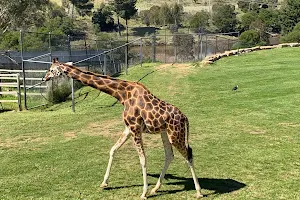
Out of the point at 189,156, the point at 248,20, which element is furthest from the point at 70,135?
the point at 248,20

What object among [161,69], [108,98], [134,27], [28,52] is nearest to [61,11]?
[134,27]

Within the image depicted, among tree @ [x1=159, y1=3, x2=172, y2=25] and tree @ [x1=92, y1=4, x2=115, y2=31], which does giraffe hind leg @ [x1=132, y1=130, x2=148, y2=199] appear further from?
tree @ [x1=159, y1=3, x2=172, y2=25]

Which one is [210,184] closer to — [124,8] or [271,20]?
[271,20]

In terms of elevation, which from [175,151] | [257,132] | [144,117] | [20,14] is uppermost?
[20,14]

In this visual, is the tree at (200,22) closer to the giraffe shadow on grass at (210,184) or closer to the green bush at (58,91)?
the green bush at (58,91)

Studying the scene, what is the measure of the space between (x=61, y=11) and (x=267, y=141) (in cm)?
8931

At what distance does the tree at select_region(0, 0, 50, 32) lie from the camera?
47.3 metres

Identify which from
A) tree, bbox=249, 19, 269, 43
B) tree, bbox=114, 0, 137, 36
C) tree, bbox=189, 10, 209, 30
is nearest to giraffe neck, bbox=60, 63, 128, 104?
tree, bbox=249, 19, 269, 43

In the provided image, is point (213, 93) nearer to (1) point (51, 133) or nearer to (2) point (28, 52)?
(1) point (51, 133)

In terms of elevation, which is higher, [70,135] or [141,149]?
[141,149]

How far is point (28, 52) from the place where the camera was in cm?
3128

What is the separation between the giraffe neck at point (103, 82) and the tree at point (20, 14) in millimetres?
42118

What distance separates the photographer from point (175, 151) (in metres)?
11.3

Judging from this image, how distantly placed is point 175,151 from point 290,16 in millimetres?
56408
